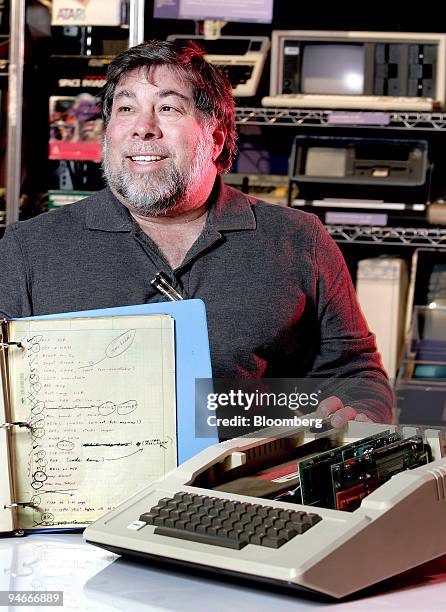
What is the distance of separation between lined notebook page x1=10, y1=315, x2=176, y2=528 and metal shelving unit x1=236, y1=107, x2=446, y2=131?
8.00ft

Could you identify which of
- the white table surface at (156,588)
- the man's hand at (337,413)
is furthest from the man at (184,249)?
the white table surface at (156,588)

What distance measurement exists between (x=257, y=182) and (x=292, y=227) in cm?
194

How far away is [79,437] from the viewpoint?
4.03ft

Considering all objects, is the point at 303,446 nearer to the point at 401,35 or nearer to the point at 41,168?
the point at 401,35

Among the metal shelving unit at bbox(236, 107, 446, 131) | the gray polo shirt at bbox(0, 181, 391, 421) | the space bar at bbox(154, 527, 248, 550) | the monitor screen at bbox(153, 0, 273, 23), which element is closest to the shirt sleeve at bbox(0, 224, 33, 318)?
the gray polo shirt at bbox(0, 181, 391, 421)

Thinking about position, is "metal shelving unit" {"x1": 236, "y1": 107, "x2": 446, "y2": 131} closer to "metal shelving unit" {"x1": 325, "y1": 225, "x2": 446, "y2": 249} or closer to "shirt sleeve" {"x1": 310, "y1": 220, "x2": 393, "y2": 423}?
"metal shelving unit" {"x1": 325, "y1": 225, "x2": 446, "y2": 249}

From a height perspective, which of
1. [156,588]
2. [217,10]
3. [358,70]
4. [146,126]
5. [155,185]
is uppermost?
[217,10]

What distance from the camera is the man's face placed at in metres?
1.72

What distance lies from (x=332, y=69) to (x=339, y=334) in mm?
2023

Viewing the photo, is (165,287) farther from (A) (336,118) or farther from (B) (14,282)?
(A) (336,118)

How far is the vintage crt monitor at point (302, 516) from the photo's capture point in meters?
0.96

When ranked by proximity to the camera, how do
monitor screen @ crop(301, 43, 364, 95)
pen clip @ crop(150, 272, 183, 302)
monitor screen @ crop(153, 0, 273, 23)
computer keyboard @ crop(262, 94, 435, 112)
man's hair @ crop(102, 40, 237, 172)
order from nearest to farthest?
pen clip @ crop(150, 272, 183, 302) → man's hair @ crop(102, 40, 237, 172) → monitor screen @ crop(153, 0, 273, 23) → computer keyboard @ crop(262, 94, 435, 112) → monitor screen @ crop(301, 43, 364, 95)
